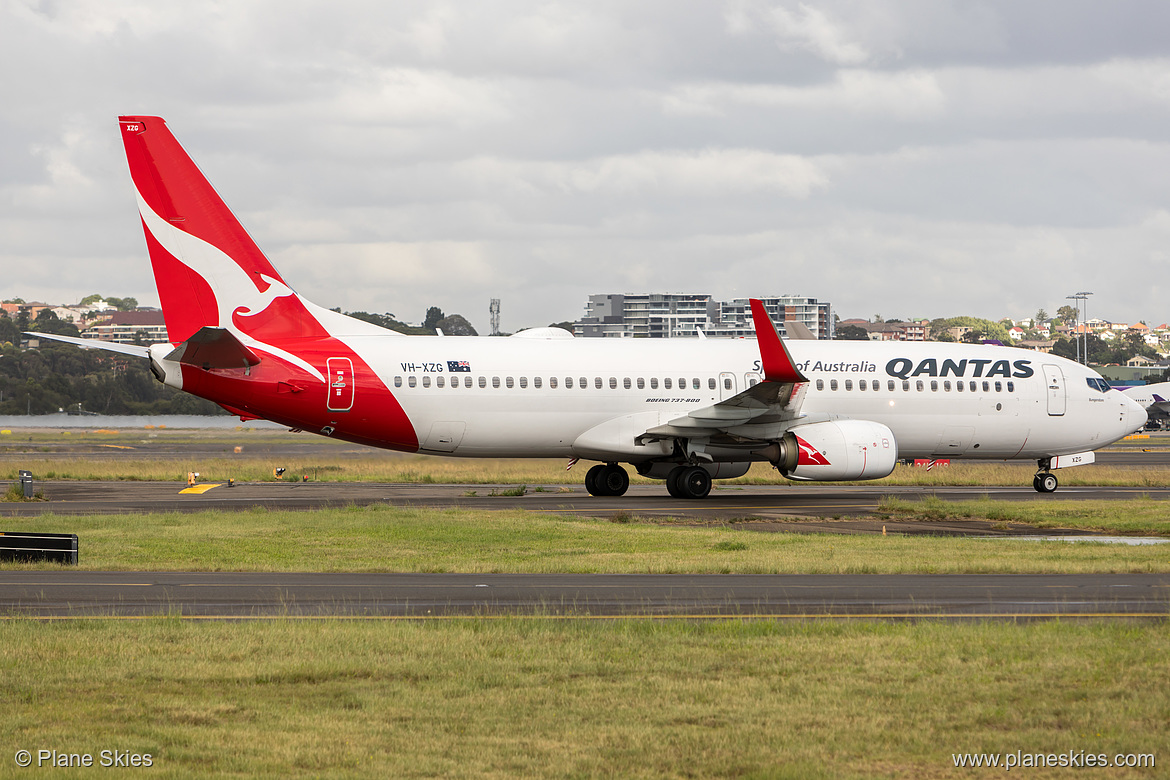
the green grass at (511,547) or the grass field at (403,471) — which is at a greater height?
the green grass at (511,547)

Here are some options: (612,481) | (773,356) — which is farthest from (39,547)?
(612,481)

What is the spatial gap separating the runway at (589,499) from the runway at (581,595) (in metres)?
7.94

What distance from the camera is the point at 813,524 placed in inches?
1028

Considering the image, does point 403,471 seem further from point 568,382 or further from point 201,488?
point 568,382

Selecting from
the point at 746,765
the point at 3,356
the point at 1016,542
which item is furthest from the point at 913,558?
the point at 3,356

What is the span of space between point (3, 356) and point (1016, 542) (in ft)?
487

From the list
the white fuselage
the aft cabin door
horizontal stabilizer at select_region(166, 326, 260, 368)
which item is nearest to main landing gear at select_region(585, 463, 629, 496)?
the white fuselage

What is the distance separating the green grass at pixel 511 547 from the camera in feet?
60.0

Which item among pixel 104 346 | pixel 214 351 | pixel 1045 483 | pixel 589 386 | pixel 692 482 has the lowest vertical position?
pixel 1045 483

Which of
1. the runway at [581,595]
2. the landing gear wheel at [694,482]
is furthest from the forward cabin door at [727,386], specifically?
the runway at [581,595]

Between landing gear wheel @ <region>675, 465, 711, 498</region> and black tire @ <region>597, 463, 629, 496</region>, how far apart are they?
2.16 meters

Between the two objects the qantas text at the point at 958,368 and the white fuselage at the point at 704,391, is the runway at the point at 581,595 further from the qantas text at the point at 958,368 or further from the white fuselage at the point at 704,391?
the qantas text at the point at 958,368

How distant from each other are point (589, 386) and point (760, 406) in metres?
4.67

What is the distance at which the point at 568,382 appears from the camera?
32.1 metres
